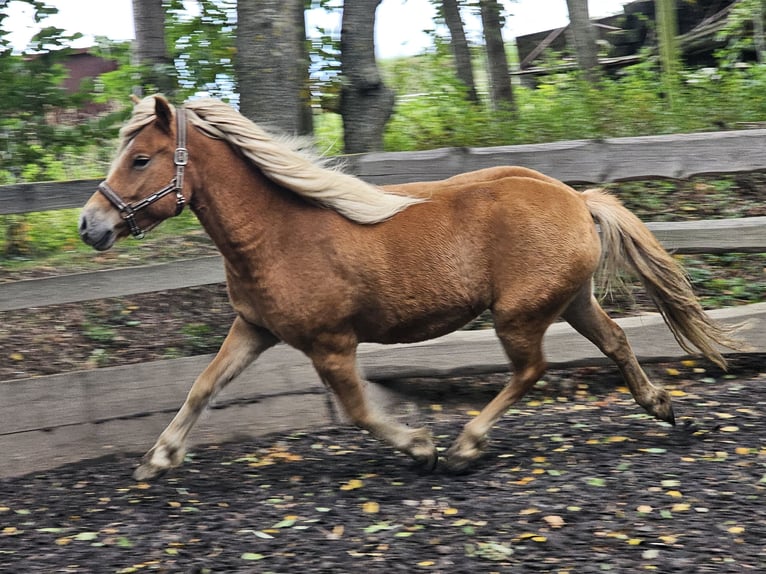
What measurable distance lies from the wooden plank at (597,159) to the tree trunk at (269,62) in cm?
56

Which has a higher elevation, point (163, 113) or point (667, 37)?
point (667, 37)

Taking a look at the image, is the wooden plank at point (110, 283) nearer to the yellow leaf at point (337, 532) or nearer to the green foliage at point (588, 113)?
the yellow leaf at point (337, 532)

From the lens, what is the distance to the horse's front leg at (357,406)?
4.52 meters

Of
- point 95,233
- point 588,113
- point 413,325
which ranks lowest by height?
point 413,325

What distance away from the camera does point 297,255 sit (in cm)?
447

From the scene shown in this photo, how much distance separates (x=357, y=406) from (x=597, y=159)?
95.9 inches

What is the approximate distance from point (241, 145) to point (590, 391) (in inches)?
111

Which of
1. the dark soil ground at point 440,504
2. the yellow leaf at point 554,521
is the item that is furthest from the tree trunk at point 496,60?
the yellow leaf at point 554,521

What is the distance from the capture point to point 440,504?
4223 mm

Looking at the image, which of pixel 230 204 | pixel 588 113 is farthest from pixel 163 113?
pixel 588 113

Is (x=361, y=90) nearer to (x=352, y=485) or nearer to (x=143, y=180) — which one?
(x=143, y=180)

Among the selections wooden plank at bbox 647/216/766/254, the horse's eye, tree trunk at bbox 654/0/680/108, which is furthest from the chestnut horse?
tree trunk at bbox 654/0/680/108

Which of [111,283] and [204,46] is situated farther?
[204,46]

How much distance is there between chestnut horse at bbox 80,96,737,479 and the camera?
441 centimetres
